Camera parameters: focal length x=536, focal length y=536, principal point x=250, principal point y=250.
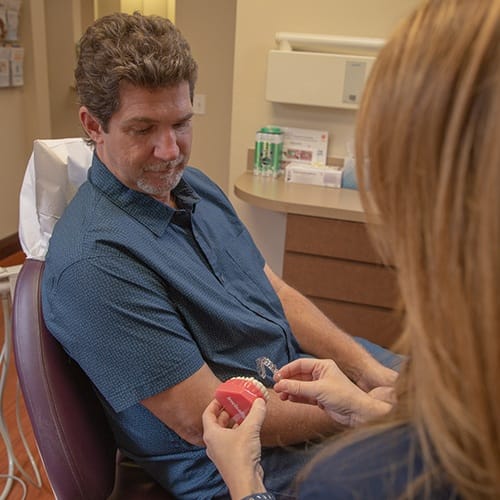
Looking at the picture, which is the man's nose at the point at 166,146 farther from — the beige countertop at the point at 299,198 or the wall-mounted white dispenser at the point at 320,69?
the wall-mounted white dispenser at the point at 320,69

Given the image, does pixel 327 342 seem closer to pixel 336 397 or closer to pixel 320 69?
pixel 336 397

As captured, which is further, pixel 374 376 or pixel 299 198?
pixel 299 198

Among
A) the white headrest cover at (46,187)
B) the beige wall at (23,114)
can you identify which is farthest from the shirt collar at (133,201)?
the beige wall at (23,114)

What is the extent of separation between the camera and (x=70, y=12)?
4125 millimetres

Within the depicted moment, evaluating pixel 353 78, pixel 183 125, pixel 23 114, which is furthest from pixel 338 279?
pixel 23 114

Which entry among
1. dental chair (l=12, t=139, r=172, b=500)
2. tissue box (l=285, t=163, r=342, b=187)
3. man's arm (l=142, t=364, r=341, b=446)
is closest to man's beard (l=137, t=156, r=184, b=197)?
dental chair (l=12, t=139, r=172, b=500)

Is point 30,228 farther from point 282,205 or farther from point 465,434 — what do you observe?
point 465,434

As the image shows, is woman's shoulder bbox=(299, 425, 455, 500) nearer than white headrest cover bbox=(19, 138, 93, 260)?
Yes

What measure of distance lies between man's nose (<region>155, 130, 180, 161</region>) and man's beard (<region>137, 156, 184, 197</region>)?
0.05 feet

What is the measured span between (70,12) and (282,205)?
3.15 meters

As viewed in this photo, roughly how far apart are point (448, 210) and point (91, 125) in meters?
0.89

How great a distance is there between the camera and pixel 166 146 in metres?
1.14

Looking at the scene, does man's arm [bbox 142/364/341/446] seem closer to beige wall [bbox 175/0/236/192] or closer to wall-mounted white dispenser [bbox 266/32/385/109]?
wall-mounted white dispenser [bbox 266/32/385/109]

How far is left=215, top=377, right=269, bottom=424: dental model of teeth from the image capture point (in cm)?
91
